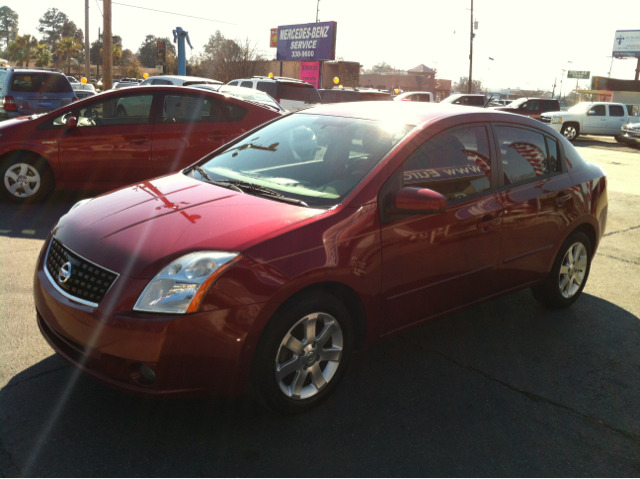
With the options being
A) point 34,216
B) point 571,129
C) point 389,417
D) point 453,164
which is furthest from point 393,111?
point 571,129

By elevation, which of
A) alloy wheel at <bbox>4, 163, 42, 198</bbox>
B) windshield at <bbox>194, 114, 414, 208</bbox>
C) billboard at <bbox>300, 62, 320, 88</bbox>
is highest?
billboard at <bbox>300, 62, 320, 88</bbox>

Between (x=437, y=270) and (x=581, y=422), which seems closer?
(x=581, y=422)

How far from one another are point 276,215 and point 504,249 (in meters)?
1.78

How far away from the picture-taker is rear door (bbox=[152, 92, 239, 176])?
794cm

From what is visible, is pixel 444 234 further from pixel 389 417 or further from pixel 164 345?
pixel 164 345

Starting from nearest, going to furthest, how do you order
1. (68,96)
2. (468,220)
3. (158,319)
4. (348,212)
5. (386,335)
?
(158,319) < (348,212) < (386,335) < (468,220) < (68,96)

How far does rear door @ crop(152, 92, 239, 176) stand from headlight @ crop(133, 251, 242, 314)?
5461mm

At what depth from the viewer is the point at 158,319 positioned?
8.71 feet

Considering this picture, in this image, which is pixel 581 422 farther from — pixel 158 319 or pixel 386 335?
pixel 158 319

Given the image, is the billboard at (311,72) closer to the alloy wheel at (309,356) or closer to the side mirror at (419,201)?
the side mirror at (419,201)

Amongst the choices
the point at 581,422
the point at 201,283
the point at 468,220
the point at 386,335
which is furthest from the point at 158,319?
the point at 581,422

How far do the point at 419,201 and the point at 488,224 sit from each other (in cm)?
85

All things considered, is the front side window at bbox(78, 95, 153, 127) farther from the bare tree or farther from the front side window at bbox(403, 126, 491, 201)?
the bare tree

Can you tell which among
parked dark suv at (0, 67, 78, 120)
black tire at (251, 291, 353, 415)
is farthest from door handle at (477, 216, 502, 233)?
parked dark suv at (0, 67, 78, 120)
